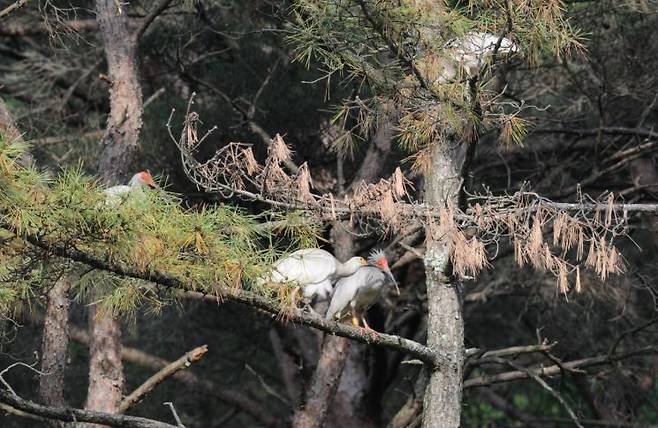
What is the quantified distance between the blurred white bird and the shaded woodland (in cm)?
2

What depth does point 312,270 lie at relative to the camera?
15.8 ft

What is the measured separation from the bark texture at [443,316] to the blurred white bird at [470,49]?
0.36 meters

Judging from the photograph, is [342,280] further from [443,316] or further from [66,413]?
[66,413]

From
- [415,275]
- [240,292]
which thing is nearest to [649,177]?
[415,275]

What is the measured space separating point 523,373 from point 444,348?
1801mm

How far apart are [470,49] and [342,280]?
145 centimetres

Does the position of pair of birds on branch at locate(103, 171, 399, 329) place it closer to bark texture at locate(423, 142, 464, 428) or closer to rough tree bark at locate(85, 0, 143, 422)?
rough tree bark at locate(85, 0, 143, 422)

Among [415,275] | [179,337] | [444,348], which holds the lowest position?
[179,337]

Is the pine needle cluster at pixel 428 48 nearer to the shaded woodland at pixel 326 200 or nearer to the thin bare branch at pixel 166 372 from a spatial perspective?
the shaded woodland at pixel 326 200

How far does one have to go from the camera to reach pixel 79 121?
26.4ft

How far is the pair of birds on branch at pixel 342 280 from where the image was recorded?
4812 millimetres

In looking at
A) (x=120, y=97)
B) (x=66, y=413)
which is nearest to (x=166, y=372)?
(x=66, y=413)

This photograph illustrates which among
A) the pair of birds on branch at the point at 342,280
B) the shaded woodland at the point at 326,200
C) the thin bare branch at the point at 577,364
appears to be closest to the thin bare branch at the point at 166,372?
the shaded woodland at the point at 326,200

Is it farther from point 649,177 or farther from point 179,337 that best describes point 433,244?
point 179,337
